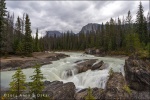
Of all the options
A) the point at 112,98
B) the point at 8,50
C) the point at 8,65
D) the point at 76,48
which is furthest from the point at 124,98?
the point at 76,48

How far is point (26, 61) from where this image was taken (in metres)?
38.0

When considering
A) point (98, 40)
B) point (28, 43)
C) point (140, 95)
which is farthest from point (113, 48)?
point (140, 95)

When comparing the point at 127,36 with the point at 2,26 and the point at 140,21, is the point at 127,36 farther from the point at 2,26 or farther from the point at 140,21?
the point at 2,26

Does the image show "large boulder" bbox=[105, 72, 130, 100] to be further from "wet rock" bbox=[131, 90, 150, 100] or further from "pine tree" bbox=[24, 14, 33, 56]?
"pine tree" bbox=[24, 14, 33, 56]

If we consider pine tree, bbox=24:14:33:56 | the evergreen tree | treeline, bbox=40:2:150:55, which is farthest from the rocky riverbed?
the evergreen tree

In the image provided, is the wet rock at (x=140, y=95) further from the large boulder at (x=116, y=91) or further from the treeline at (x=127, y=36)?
the treeline at (x=127, y=36)

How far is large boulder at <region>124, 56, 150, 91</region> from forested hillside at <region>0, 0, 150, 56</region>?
5993 mm

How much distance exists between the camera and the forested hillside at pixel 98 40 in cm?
4228

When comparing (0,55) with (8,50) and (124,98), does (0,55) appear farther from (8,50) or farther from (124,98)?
(124,98)

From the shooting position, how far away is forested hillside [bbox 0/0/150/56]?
139 ft

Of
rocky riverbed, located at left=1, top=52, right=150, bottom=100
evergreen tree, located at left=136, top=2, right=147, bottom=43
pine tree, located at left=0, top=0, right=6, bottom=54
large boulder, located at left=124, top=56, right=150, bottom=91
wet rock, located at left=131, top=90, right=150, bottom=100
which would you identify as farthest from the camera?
evergreen tree, located at left=136, top=2, right=147, bottom=43

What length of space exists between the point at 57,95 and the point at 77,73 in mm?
15607

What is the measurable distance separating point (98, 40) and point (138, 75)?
6199cm

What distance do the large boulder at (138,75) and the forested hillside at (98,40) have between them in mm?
5993
